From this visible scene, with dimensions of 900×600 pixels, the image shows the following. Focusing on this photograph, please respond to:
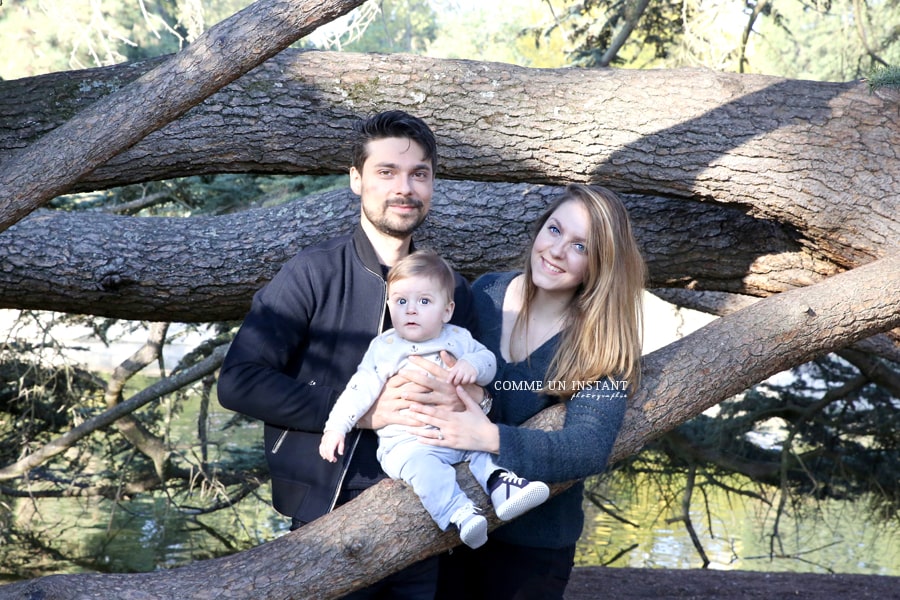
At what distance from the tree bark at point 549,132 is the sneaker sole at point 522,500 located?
2.11 meters

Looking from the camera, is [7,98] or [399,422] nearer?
[399,422]

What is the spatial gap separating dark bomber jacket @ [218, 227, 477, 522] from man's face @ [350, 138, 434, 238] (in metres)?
0.10

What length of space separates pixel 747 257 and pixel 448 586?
261cm

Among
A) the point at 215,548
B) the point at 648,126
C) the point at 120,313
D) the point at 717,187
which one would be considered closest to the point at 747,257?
the point at 717,187

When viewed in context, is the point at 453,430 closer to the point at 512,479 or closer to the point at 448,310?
the point at 512,479

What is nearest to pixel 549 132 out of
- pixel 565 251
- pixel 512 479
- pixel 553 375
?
pixel 565 251

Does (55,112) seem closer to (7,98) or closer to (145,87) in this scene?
(7,98)

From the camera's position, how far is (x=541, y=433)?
2.67 meters

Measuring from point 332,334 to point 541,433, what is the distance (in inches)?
27.0

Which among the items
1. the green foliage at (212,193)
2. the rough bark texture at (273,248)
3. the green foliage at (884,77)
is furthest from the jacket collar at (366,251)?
the green foliage at (212,193)

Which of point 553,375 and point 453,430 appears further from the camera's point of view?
point 553,375

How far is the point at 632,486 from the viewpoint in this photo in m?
7.96

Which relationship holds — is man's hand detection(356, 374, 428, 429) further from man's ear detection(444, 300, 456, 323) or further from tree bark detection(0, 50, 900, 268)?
tree bark detection(0, 50, 900, 268)

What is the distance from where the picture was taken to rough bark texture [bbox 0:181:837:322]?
4.61m
